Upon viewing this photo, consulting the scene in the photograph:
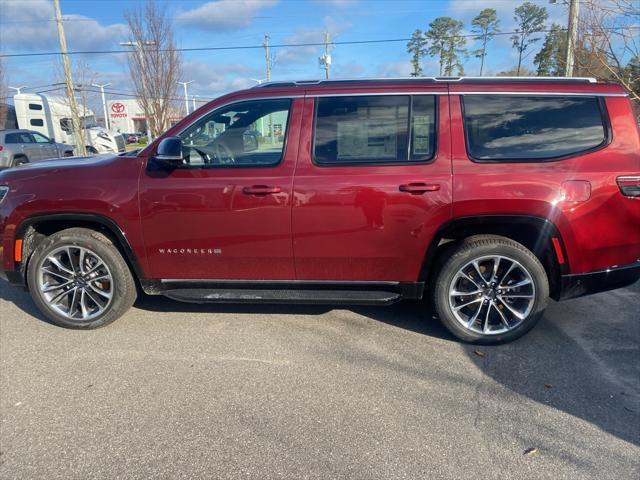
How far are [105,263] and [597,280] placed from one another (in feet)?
12.7

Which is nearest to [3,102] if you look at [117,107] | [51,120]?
[51,120]

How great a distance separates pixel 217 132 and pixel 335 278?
59.3 inches

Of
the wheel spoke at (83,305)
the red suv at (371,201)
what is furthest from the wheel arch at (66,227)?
the wheel spoke at (83,305)

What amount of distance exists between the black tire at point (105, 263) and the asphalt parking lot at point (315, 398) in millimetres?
124

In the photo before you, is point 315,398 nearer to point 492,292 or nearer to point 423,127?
point 492,292

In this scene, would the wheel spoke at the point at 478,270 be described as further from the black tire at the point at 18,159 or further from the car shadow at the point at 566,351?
the black tire at the point at 18,159

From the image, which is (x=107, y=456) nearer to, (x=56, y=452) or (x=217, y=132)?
(x=56, y=452)

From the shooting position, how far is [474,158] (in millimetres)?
3377

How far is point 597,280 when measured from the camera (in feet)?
11.3

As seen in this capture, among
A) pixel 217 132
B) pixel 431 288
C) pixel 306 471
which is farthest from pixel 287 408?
pixel 217 132

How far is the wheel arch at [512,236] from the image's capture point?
3354 millimetres

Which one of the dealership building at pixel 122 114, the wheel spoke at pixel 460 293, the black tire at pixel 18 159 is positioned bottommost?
the wheel spoke at pixel 460 293

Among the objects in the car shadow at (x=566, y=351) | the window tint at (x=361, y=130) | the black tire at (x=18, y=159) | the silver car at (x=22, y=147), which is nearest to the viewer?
the car shadow at (x=566, y=351)

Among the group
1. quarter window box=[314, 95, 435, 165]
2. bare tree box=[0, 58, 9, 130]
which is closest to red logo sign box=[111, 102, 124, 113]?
bare tree box=[0, 58, 9, 130]
